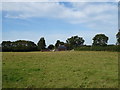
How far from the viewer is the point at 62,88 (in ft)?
25.0

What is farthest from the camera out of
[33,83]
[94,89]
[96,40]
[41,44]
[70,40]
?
[70,40]

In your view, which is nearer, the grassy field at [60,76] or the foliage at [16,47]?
the grassy field at [60,76]

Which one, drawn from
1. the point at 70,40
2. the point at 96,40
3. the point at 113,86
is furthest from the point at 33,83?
the point at 70,40

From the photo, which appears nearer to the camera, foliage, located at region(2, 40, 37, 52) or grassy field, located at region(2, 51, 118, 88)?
grassy field, located at region(2, 51, 118, 88)

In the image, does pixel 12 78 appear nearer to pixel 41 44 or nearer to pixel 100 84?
pixel 100 84

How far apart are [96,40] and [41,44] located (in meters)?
33.9

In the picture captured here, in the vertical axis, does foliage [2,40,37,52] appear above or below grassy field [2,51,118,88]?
above

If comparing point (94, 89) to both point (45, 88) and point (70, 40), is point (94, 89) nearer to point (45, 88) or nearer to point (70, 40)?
point (45, 88)

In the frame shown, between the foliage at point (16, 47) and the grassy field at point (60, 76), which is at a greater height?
the foliage at point (16, 47)

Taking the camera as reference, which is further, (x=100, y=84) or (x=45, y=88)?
(x=100, y=84)

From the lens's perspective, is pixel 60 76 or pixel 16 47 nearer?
pixel 60 76

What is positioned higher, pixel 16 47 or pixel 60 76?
pixel 16 47

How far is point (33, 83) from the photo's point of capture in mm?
8562

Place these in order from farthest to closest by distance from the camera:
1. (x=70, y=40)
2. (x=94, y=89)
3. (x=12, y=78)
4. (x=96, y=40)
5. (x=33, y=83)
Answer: (x=70, y=40), (x=96, y=40), (x=12, y=78), (x=33, y=83), (x=94, y=89)
